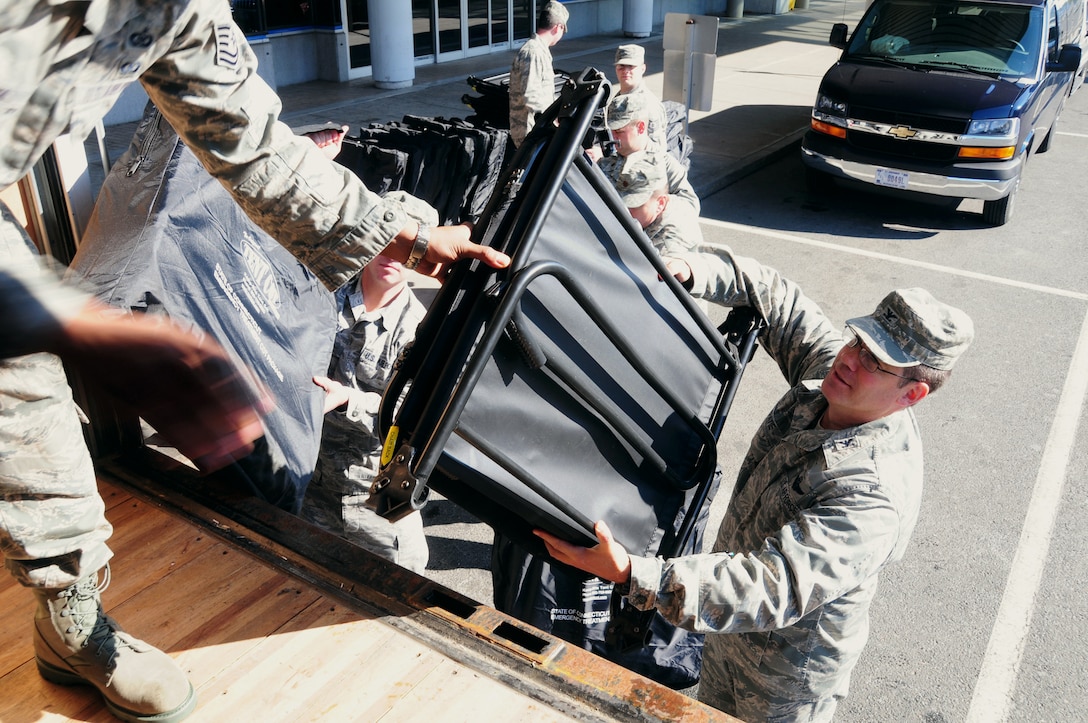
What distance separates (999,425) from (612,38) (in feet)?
53.7

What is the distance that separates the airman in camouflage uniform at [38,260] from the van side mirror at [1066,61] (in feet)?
30.5

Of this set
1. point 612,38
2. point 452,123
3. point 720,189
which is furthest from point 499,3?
point 452,123

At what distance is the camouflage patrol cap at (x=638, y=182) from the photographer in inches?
159

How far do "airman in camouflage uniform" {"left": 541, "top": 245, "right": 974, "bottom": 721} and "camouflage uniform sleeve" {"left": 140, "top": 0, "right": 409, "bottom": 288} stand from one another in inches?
35.4

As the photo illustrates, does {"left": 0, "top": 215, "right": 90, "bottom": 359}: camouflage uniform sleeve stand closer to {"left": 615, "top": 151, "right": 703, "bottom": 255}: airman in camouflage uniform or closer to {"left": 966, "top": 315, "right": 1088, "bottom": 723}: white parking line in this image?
{"left": 615, "top": 151, "right": 703, "bottom": 255}: airman in camouflage uniform

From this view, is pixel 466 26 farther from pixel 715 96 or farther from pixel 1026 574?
pixel 1026 574

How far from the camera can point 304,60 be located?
14250 millimetres

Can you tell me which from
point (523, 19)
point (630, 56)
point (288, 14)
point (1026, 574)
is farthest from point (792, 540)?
point (523, 19)

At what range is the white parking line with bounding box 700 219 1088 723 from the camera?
3.57 m

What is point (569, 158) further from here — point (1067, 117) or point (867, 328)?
point (1067, 117)

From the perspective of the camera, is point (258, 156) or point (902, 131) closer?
point (258, 156)

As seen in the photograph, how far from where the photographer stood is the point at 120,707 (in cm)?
210

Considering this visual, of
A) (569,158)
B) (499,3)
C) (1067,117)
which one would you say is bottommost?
(1067,117)

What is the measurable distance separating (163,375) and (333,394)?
5.85ft
